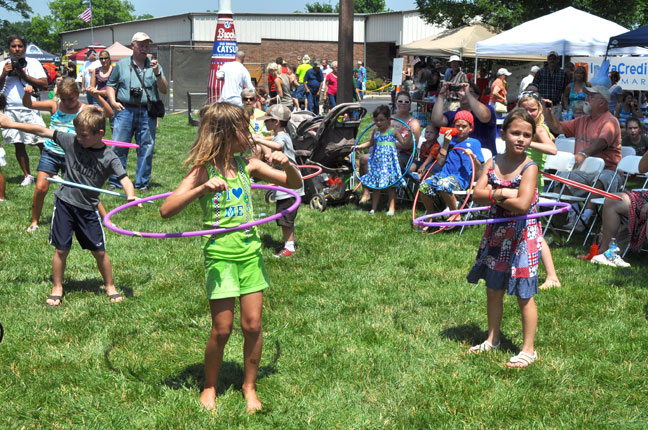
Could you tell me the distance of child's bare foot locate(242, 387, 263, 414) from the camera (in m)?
3.97

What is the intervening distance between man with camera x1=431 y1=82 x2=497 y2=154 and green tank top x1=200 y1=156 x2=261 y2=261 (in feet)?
16.9

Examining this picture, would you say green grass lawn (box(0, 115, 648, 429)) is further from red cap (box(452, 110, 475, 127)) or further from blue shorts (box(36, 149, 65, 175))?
red cap (box(452, 110, 475, 127))

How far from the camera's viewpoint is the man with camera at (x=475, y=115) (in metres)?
8.30

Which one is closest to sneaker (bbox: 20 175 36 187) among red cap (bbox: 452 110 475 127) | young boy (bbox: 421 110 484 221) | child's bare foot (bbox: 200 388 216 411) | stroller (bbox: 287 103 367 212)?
stroller (bbox: 287 103 367 212)

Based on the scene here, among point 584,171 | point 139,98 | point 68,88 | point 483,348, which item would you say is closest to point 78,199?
point 68,88

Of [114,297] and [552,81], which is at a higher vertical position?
[552,81]

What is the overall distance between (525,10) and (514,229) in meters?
27.4

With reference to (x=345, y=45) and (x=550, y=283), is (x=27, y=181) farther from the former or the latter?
(x=550, y=283)

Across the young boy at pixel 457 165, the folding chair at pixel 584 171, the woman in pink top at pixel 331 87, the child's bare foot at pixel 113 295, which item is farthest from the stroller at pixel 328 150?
the woman in pink top at pixel 331 87

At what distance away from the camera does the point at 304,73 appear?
2348cm

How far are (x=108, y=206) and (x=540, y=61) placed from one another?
21507mm

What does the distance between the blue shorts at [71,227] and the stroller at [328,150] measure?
4.18 meters

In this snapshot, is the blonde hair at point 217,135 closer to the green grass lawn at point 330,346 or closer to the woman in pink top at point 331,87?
the green grass lawn at point 330,346

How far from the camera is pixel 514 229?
14.6ft
